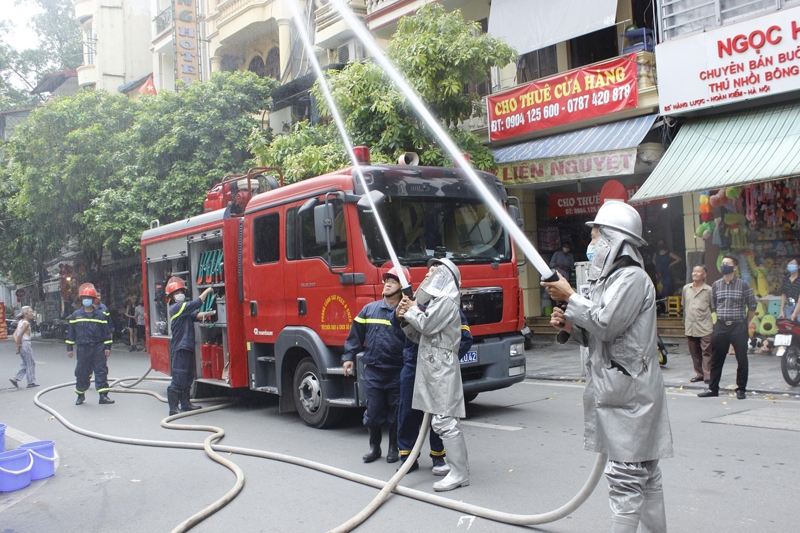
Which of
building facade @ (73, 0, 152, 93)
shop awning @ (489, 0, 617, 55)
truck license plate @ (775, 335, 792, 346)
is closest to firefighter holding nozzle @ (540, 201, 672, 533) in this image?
truck license plate @ (775, 335, 792, 346)

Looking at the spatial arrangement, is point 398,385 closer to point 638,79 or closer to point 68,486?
point 68,486

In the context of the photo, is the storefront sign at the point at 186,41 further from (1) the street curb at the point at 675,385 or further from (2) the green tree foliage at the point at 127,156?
(1) the street curb at the point at 675,385

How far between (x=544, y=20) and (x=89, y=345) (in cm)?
1056

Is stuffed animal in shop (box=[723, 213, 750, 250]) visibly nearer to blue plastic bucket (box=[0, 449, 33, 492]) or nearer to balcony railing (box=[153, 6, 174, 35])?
blue plastic bucket (box=[0, 449, 33, 492])

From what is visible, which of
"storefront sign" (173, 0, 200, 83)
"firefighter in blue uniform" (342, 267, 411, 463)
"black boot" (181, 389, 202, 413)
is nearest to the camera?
"firefighter in blue uniform" (342, 267, 411, 463)

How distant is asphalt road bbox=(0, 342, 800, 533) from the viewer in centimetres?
509

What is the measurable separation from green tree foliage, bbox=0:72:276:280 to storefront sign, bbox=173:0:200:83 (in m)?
2.13

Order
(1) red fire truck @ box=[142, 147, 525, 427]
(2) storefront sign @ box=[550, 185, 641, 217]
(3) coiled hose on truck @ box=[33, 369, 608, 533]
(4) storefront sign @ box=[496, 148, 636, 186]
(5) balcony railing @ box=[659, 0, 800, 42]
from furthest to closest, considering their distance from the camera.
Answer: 1. (2) storefront sign @ box=[550, 185, 641, 217]
2. (4) storefront sign @ box=[496, 148, 636, 186]
3. (5) balcony railing @ box=[659, 0, 800, 42]
4. (1) red fire truck @ box=[142, 147, 525, 427]
5. (3) coiled hose on truck @ box=[33, 369, 608, 533]

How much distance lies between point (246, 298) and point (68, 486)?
11.0 feet

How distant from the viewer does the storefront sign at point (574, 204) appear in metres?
16.5

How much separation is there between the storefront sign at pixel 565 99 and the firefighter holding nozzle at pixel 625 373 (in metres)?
10.8

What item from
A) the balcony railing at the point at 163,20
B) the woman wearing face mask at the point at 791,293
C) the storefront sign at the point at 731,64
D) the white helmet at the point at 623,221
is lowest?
the woman wearing face mask at the point at 791,293

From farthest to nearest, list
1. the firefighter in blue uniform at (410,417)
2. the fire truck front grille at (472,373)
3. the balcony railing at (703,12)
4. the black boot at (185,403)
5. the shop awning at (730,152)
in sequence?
the balcony railing at (703,12) < the shop awning at (730,152) < the black boot at (185,403) < the fire truck front grille at (472,373) < the firefighter in blue uniform at (410,417)

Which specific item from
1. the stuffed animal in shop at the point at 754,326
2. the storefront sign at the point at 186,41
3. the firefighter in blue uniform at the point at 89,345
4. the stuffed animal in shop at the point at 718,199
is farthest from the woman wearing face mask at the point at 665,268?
the storefront sign at the point at 186,41
